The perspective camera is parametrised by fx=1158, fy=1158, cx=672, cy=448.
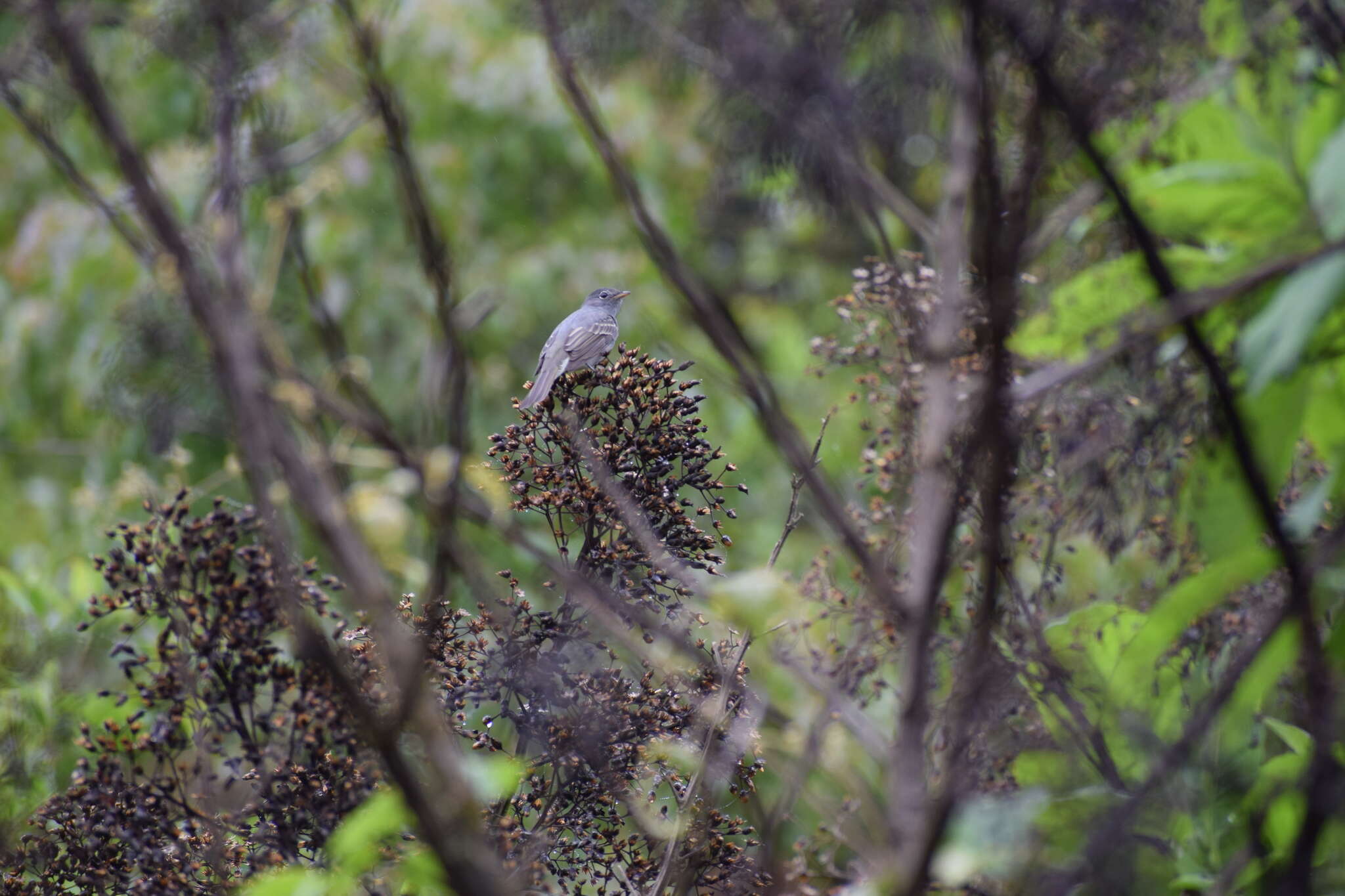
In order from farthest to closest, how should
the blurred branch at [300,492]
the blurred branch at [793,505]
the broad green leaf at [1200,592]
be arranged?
the broad green leaf at [1200,592], the blurred branch at [793,505], the blurred branch at [300,492]

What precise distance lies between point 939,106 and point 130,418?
2.86 metres

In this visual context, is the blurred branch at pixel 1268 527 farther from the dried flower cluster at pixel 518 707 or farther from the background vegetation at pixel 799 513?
the dried flower cluster at pixel 518 707

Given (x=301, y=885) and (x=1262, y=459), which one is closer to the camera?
(x=301, y=885)

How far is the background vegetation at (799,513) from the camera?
80 cm

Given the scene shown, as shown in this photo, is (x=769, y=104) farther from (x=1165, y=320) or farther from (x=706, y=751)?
(x=706, y=751)

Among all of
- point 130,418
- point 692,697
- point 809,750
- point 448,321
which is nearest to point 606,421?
point 692,697

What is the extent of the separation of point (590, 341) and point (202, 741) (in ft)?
5.44

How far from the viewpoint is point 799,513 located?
5.36 feet

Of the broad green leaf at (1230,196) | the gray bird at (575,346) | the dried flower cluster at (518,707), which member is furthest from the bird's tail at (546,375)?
the broad green leaf at (1230,196)

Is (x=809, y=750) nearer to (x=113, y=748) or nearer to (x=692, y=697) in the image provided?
(x=692, y=697)

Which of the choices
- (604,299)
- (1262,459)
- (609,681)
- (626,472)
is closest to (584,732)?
(609,681)

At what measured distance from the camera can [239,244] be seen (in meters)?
0.84

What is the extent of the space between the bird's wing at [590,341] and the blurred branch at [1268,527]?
1875mm

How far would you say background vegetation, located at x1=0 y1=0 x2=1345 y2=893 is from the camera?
0.80 m
